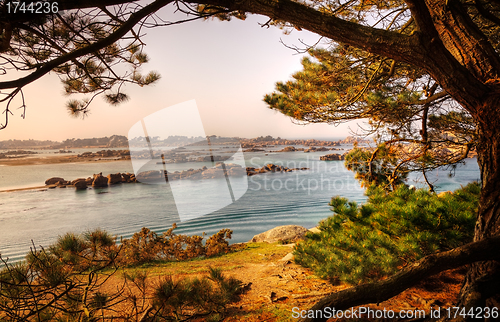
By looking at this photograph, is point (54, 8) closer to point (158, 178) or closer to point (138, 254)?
point (138, 254)

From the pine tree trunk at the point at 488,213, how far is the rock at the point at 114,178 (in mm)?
9720

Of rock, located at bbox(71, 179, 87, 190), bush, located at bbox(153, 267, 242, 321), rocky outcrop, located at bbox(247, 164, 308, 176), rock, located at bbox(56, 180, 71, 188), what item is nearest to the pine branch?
bush, located at bbox(153, 267, 242, 321)

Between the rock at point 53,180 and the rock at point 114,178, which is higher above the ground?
the rock at point 53,180

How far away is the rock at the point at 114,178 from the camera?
889cm

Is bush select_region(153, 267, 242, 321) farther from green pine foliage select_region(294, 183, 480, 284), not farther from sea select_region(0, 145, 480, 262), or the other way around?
sea select_region(0, 145, 480, 262)

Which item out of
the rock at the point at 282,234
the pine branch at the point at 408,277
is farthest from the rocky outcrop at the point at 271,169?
the pine branch at the point at 408,277

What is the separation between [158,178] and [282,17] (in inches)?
357

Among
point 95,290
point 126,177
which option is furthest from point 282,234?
point 126,177

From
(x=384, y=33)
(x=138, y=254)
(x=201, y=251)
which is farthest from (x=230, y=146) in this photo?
(x=384, y=33)

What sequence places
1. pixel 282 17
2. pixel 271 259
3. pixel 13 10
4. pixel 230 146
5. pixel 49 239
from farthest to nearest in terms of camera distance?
pixel 230 146 < pixel 49 239 < pixel 271 259 < pixel 282 17 < pixel 13 10

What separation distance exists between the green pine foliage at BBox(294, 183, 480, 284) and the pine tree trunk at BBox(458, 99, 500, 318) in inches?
21.2

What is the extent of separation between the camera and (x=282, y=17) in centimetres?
140

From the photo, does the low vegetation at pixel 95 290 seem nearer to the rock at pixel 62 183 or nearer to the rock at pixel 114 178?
the rock at pixel 62 183

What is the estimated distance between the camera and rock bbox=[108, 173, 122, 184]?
350 inches
